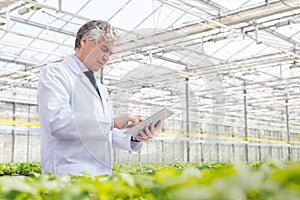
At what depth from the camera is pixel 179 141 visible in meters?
2.44

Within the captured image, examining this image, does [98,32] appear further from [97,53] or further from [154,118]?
[154,118]

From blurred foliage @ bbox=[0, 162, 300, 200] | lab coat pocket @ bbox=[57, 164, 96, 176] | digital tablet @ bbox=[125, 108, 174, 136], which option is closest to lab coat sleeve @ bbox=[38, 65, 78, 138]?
lab coat pocket @ bbox=[57, 164, 96, 176]

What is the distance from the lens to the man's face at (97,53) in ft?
7.04

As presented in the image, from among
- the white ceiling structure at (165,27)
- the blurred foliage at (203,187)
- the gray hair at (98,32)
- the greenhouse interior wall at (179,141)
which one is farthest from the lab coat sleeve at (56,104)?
the white ceiling structure at (165,27)

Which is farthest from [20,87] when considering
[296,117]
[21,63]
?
[296,117]

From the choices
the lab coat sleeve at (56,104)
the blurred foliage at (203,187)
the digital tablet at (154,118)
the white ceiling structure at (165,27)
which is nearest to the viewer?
the blurred foliage at (203,187)

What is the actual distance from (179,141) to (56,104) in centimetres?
95

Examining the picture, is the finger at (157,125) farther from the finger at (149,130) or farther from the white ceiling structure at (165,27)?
the white ceiling structure at (165,27)

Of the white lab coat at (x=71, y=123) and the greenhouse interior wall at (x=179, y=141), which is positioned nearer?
the white lab coat at (x=71, y=123)

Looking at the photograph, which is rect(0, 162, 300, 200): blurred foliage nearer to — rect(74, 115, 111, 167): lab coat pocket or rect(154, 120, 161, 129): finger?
rect(74, 115, 111, 167): lab coat pocket

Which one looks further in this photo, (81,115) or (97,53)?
(97,53)

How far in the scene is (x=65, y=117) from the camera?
1787mm

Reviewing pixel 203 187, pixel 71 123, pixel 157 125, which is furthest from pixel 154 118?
pixel 203 187

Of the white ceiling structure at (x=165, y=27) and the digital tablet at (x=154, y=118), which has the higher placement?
the white ceiling structure at (x=165, y=27)
